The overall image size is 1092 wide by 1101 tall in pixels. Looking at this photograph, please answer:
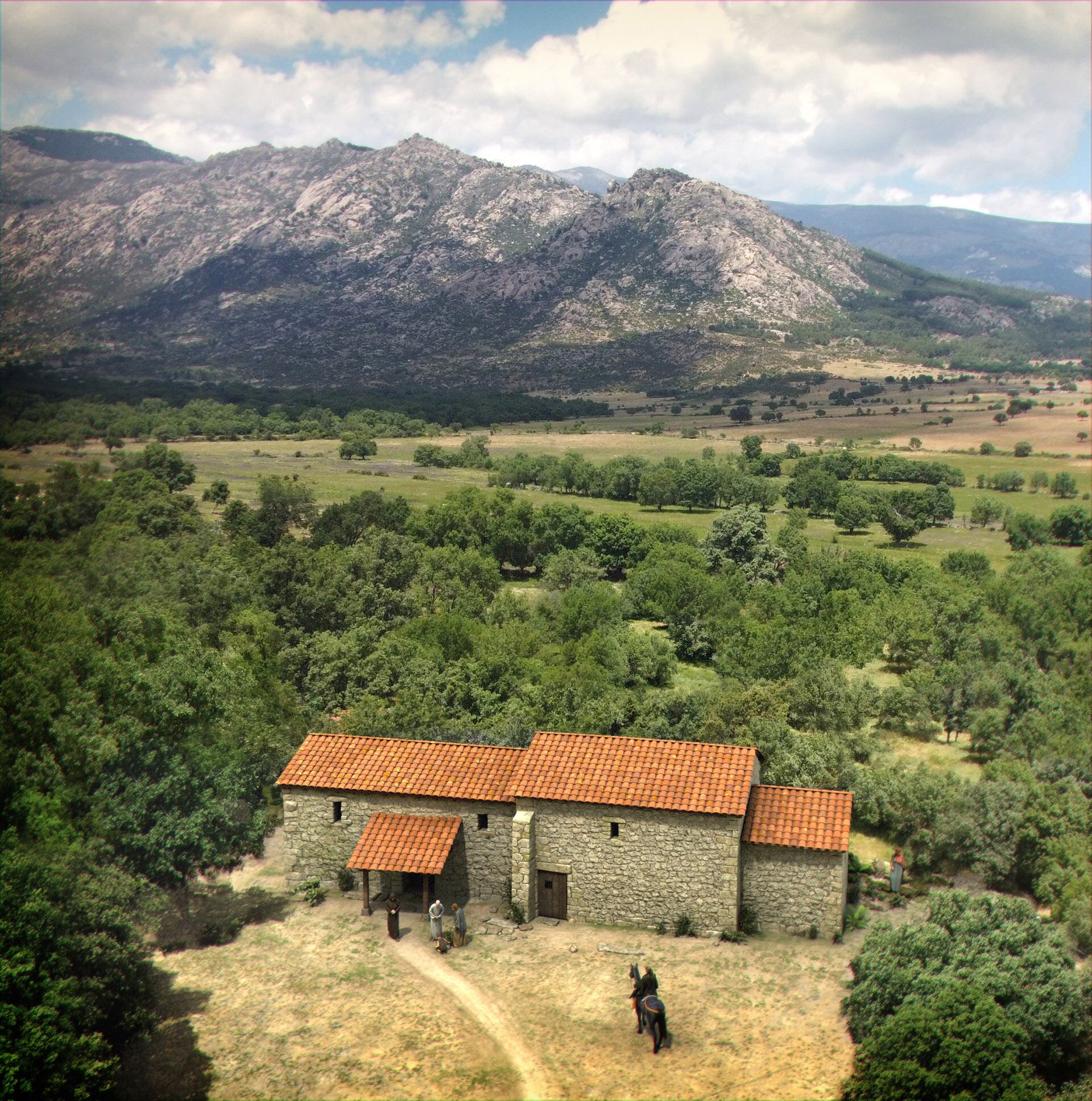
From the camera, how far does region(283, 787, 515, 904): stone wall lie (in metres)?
27.2

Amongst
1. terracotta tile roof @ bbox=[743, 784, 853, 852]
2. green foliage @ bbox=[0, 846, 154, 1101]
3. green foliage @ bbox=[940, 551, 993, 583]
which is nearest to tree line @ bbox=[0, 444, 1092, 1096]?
green foliage @ bbox=[0, 846, 154, 1101]

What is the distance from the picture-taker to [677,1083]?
20.3 metres

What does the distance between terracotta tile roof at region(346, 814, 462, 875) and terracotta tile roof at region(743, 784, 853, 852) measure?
7307 millimetres

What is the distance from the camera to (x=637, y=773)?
26.6m

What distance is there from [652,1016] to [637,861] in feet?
15.4

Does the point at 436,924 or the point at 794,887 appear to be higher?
the point at 794,887

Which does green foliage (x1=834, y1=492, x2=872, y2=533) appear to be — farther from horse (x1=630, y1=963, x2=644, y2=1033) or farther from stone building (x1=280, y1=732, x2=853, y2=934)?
horse (x1=630, y1=963, x2=644, y2=1033)

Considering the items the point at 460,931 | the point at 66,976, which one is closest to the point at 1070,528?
the point at 460,931

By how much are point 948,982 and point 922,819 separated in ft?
39.1

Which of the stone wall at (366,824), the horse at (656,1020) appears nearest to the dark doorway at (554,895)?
the stone wall at (366,824)

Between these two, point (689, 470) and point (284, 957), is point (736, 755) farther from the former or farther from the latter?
point (689, 470)

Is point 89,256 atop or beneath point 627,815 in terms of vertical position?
atop

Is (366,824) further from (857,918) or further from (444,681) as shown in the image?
(444,681)

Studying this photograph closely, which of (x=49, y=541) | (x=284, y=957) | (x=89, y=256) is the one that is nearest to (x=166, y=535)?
(x=49, y=541)
